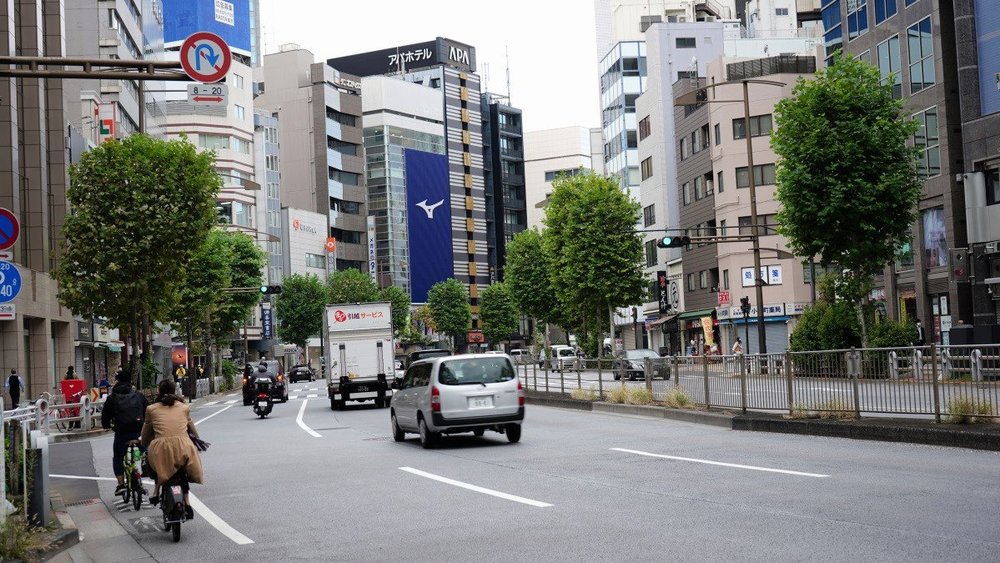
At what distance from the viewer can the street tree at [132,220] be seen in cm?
3984

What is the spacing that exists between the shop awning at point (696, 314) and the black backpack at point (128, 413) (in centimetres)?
6440

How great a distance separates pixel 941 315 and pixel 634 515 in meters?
39.1

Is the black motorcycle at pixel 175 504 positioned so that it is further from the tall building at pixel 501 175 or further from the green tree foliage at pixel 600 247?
the tall building at pixel 501 175

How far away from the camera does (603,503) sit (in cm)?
1172

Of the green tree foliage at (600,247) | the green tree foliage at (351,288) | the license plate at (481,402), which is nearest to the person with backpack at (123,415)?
the license plate at (481,402)

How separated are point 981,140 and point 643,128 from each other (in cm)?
5132

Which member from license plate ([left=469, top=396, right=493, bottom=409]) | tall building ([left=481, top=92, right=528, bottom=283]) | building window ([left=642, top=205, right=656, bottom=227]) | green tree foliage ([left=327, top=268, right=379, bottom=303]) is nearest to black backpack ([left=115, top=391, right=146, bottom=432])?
license plate ([left=469, top=396, right=493, bottom=409])

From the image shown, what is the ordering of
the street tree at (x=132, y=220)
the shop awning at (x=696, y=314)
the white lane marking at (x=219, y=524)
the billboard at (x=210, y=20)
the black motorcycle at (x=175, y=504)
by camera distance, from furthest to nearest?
the billboard at (x=210, y=20)
the shop awning at (x=696, y=314)
the street tree at (x=132, y=220)
the black motorcycle at (x=175, y=504)
the white lane marking at (x=219, y=524)

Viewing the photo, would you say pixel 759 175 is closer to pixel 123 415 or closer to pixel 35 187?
pixel 35 187

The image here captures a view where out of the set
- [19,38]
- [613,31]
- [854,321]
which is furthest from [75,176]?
[613,31]

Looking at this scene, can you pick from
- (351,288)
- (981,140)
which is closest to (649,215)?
(351,288)

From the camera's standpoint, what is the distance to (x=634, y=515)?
10.7 metres

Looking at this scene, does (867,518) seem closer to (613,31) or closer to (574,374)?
(574,374)

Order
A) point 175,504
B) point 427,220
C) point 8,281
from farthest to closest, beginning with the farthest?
point 427,220 → point 8,281 → point 175,504
